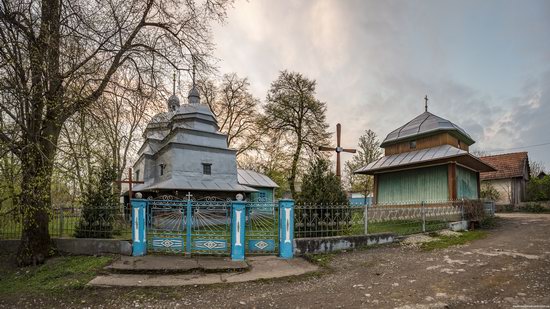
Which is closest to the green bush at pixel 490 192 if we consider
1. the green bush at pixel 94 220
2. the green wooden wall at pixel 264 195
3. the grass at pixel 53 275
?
the green wooden wall at pixel 264 195

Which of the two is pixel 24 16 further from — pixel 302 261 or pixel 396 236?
pixel 396 236

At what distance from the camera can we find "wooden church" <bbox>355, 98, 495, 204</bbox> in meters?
16.1

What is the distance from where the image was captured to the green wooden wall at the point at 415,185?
53.8 ft

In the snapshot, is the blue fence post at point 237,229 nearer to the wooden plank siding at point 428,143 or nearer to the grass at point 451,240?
the grass at point 451,240

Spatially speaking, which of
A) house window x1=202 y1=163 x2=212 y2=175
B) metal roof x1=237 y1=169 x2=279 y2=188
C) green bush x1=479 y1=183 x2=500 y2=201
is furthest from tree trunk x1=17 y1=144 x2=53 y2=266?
green bush x1=479 y1=183 x2=500 y2=201

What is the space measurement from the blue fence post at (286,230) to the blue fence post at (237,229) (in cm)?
114

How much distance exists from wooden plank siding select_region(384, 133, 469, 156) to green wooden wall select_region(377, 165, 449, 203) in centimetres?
157

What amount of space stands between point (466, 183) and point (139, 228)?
1780 centimetres

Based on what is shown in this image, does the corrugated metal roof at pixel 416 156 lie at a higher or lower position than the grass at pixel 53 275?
higher

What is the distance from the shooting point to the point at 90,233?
1058 cm

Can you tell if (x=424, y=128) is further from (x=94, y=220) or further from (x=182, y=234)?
(x=94, y=220)

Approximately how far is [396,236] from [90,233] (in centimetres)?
1108

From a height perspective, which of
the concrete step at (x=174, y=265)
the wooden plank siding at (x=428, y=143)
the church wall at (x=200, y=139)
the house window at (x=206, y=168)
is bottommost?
the concrete step at (x=174, y=265)

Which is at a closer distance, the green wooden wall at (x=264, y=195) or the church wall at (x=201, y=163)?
the church wall at (x=201, y=163)
